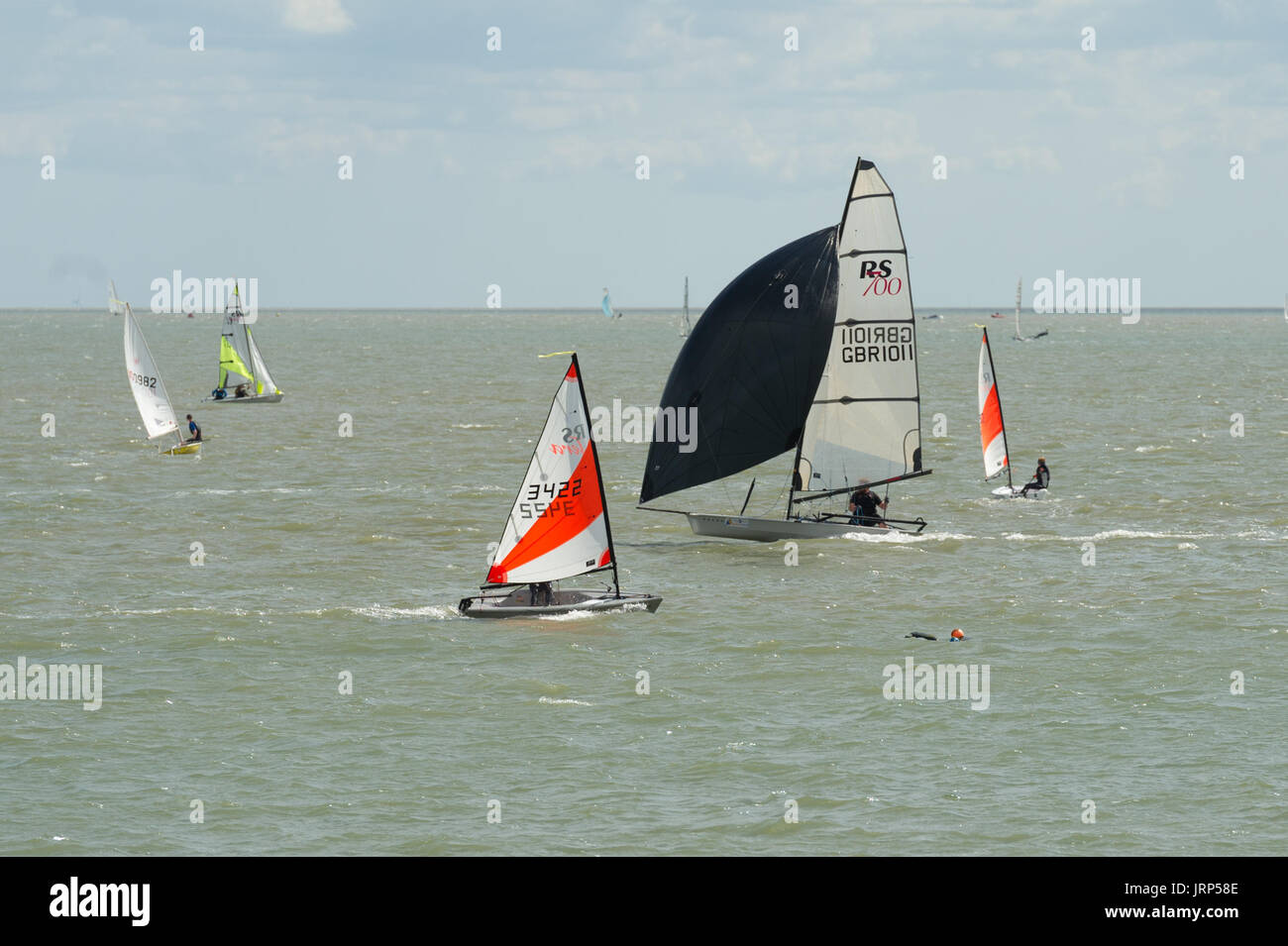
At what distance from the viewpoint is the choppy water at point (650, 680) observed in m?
25.2

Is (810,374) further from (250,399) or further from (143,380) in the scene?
(250,399)

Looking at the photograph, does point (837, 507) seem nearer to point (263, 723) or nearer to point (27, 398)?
point (263, 723)

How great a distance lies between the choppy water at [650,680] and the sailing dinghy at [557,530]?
65cm

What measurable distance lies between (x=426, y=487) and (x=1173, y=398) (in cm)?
7533

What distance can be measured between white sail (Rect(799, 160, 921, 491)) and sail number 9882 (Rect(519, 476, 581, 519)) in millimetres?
14456

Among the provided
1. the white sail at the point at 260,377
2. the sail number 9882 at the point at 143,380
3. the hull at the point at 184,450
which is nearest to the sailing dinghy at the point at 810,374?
the hull at the point at 184,450

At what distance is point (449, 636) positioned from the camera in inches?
1453

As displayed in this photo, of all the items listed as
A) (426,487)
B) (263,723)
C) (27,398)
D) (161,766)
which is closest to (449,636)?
(263,723)

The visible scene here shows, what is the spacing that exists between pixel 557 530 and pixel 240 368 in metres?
72.6

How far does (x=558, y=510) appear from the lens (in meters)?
38.0

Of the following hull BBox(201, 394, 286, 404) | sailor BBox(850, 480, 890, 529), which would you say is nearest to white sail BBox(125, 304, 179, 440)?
hull BBox(201, 394, 286, 404)

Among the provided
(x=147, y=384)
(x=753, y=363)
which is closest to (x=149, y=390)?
(x=147, y=384)

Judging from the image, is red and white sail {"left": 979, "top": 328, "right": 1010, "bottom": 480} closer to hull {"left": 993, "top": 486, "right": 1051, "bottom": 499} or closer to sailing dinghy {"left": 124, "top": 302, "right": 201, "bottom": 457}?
hull {"left": 993, "top": 486, "right": 1051, "bottom": 499}

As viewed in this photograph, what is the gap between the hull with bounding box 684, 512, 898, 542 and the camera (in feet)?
164
